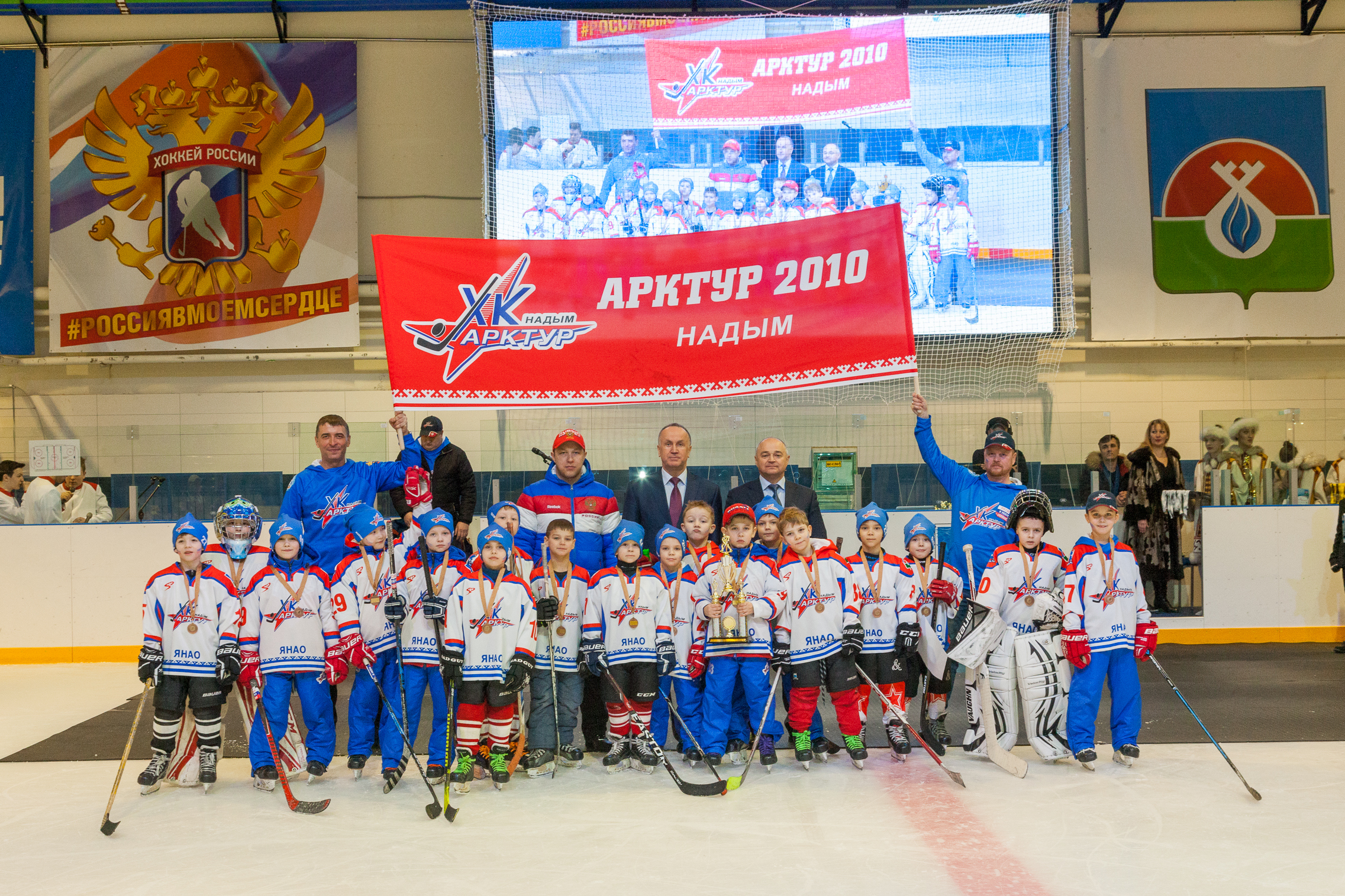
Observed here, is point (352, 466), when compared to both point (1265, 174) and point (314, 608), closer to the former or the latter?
point (314, 608)

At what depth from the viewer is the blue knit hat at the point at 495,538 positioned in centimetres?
449

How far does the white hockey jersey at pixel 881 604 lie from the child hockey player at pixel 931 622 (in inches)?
0.8

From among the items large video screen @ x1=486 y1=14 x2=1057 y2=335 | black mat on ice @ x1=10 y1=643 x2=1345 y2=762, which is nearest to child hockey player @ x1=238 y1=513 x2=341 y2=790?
black mat on ice @ x1=10 y1=643 x2=1345 y2=762

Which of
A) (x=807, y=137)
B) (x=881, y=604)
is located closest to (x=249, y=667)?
(x=881, y=604)

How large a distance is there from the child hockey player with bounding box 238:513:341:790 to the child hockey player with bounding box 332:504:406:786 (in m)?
0.07

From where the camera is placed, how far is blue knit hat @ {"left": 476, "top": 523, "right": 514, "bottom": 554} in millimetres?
4488

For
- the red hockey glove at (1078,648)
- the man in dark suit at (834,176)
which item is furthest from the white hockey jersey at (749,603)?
the man in dark suit at (834,176)

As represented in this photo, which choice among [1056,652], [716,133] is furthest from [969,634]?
[716,133]

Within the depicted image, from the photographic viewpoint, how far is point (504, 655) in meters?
4.42

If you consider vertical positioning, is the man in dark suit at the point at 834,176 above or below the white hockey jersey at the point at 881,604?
above

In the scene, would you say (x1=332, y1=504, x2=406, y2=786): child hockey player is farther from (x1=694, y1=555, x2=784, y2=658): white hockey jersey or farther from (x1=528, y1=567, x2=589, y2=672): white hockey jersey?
(x1=694, y1=555, x2=784, y2=658): white hockey jersey

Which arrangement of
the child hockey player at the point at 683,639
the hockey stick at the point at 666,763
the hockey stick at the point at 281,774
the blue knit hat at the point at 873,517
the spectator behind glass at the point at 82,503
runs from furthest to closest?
1. the spectator behind glass at the point at 82,503
2. the blue knit hat at the point at 873,517
3. the child hockey player at the point at 683,639
4. the hockey stick at the point at 666,763
5. the hockey stick at the point at 281,774

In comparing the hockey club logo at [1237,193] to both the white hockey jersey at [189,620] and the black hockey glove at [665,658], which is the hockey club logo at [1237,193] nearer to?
the black hockey glove at [665,658]

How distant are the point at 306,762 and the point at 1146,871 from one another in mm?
3533
